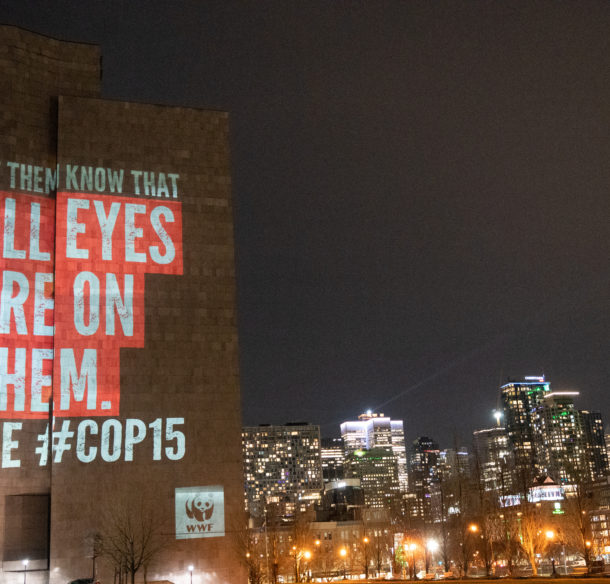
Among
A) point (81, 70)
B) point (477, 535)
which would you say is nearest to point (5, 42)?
point (81, 70)

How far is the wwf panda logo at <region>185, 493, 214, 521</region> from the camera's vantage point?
61125mm

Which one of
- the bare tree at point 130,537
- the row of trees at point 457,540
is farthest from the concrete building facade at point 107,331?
the row of trees at point 457,540

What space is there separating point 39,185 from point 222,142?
1640 cm

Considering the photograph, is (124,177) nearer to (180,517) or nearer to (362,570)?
(180,517)

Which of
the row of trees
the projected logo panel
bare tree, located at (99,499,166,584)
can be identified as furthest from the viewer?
the row of trees

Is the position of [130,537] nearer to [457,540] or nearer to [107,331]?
[107,331]

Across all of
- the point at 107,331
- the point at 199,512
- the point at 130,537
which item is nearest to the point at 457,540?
the point at 199,512

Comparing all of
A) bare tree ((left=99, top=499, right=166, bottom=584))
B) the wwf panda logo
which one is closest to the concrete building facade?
the wwf panda logo

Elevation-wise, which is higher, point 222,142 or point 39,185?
point 222,142

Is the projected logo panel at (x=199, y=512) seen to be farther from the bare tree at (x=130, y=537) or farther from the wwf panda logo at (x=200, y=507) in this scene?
the bare tree at (x=130, y=537)

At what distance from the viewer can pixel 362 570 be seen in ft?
495

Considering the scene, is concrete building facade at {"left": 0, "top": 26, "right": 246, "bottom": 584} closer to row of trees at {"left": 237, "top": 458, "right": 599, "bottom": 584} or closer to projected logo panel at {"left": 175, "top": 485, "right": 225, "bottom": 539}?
projected logo panel at {"left": 175, "top": 485, "right": 225, "bottom": 539}

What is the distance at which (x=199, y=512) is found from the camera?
2415 inches

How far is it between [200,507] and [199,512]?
0.39m
